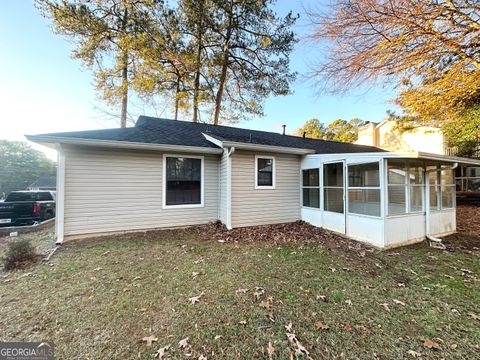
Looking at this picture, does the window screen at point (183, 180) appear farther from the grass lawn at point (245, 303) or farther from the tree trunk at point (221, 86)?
the tree trunk at point (221, 86)

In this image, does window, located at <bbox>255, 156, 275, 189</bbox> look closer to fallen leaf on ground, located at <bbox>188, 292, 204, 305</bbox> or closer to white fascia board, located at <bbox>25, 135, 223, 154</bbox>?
white fascia board, located at <bbox>25, 135, 223, 154</bbox>

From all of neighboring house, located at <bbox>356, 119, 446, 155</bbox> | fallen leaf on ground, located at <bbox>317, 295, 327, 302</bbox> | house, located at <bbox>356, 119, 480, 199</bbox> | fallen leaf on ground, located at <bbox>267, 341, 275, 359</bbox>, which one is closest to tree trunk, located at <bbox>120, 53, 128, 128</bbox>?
fallen leaf on ground, located at <bbox>317, 295, 327, 302</bbox>

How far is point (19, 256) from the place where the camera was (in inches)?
169

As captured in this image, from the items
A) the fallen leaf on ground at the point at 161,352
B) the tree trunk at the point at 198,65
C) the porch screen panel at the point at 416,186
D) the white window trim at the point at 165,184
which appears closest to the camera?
the fallen leaf on ground at the point at 161,352

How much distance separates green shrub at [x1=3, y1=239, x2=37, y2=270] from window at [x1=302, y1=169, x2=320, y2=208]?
7.94 m

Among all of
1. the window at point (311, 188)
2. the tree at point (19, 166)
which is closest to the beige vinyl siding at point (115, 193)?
the window at point (311, 188)

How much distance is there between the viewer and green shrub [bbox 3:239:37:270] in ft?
13.7

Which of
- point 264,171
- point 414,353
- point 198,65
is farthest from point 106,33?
point 414,353

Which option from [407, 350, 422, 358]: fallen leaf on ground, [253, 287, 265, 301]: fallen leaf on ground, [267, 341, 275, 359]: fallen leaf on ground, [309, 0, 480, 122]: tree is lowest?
[407, 350, 422, 358]: fallen leaf on ground

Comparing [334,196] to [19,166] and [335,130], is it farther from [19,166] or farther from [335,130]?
[19,166]

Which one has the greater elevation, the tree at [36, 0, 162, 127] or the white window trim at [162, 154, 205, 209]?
the tree at [36, 0, 162, 127]

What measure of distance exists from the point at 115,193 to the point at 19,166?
41111mm

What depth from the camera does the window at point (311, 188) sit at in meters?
7.55

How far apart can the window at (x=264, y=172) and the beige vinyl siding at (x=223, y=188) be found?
1143 mm
